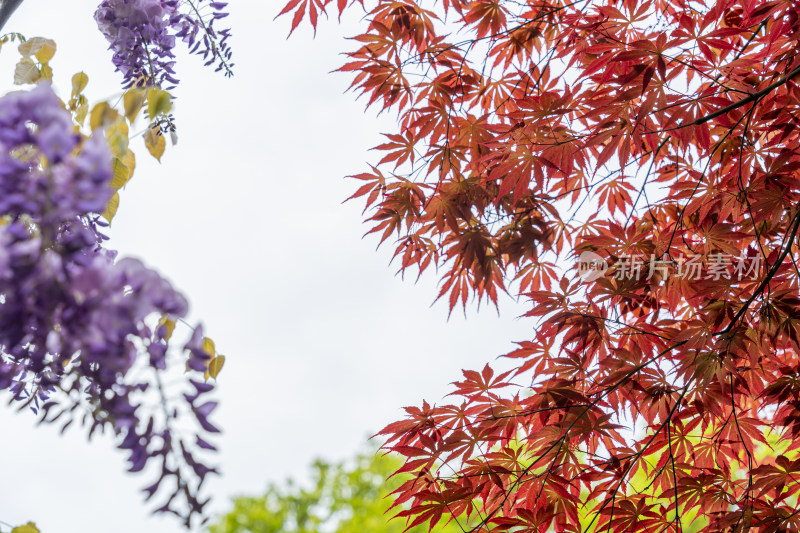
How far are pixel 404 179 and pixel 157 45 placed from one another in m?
0.74

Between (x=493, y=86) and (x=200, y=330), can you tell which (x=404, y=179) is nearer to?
(x=493, y=86)

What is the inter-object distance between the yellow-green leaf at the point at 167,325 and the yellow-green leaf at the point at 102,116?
248mm

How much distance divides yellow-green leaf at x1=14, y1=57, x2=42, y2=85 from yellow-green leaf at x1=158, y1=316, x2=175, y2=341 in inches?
21.9

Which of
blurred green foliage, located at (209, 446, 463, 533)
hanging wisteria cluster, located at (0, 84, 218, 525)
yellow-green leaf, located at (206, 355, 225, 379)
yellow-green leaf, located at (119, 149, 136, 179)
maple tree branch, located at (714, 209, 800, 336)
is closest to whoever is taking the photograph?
hanging wisteria cluster, located at (0, 84, 218, 525)

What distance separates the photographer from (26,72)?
1.00 m

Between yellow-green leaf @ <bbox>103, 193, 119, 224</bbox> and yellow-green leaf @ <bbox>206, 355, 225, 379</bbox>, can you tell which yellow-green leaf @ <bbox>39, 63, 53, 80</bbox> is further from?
yellow-green leaf @ <bbox>206, 355, 225, 379</bbox>

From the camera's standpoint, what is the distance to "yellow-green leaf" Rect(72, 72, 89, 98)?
111 cm

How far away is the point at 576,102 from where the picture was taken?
158 cm

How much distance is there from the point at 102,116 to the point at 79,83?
1.78 ft

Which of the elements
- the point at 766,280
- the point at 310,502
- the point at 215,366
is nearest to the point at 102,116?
the point at 215,366

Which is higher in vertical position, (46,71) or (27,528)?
(46,71)

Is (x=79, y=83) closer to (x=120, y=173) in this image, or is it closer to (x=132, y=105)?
(x=120, y=173)

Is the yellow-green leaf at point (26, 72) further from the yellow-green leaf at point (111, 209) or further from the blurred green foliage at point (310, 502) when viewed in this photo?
the blurred green foliage at point (310, 502)

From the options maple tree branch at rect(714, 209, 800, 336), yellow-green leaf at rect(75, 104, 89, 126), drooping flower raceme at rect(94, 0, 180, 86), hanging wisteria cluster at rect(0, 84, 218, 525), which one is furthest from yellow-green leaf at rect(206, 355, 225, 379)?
maple tree branch at rect(714, 209, 800, 336)
